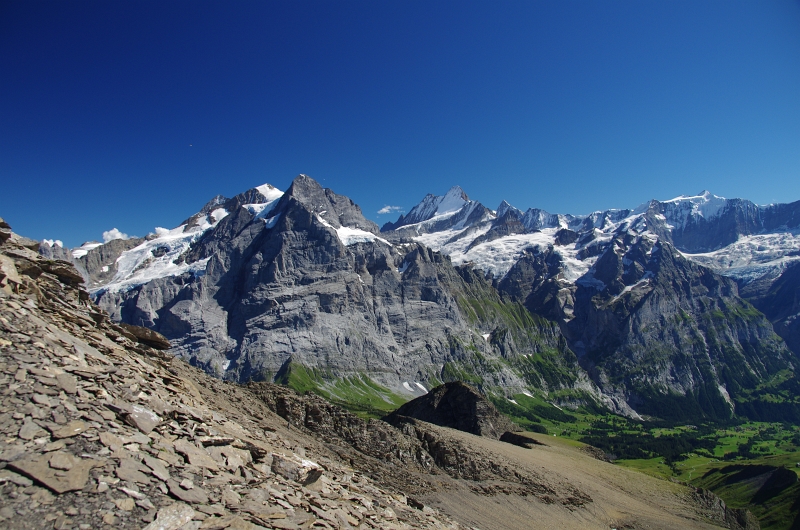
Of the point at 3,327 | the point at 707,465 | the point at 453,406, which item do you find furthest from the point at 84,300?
the point at 707,465

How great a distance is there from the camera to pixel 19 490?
51.8 feet

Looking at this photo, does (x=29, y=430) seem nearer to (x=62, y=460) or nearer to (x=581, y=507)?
(x=62, y=460)

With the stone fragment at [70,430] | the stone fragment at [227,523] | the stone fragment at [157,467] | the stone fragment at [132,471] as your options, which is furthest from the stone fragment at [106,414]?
the stone fragment at [227,523]

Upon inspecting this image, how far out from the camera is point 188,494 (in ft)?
62.4

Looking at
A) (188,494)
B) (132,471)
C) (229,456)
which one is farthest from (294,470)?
(132,471)

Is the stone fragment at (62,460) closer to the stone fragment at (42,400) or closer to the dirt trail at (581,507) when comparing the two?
the stone fragment at (42,400)

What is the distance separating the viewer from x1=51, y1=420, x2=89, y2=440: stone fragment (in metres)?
18.2

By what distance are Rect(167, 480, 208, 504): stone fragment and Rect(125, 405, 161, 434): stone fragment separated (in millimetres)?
3677

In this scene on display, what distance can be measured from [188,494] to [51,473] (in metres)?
4.97

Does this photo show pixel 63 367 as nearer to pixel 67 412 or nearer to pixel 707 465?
pixel 67 412

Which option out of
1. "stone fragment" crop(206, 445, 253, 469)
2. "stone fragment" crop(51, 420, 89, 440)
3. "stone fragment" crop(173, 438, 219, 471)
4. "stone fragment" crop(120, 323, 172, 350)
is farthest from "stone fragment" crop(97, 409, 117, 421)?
"stone fragment" crop(120, 323, 172, 350)

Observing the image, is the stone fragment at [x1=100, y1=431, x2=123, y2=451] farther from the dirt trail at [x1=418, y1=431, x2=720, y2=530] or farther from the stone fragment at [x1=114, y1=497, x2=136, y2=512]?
the dirt trail at [x1=418, y1=431, x2=720, y2=530]

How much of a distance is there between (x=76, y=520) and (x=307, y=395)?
47184mm

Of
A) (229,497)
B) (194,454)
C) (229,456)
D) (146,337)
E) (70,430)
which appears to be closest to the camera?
(70,430)
